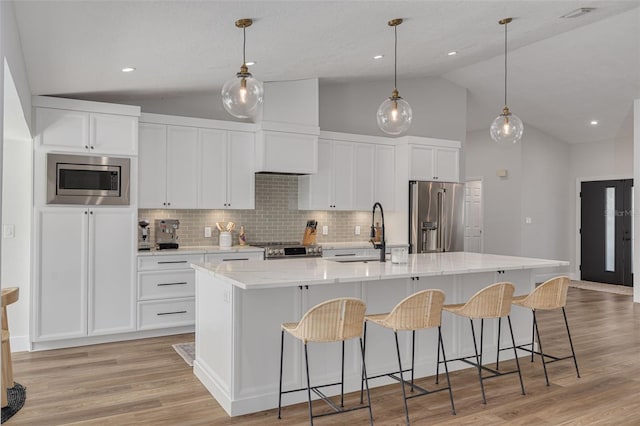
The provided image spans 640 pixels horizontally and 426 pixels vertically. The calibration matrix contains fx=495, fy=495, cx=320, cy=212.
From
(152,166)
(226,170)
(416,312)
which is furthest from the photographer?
(226,170)

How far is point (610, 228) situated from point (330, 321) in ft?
27.1

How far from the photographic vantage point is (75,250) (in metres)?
4.76

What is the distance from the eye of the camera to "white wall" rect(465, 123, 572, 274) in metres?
9.23

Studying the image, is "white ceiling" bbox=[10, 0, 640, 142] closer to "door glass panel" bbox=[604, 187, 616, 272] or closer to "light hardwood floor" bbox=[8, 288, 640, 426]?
"door glass panel" bbox=[604, 187, 616, 272]

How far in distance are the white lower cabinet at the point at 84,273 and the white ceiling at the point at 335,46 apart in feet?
4.14

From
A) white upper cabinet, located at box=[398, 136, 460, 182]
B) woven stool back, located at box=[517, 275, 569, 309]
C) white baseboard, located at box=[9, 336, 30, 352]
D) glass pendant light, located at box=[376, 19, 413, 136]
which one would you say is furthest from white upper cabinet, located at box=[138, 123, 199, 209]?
woven stool back, located at box=[517, 275, 569, 309]

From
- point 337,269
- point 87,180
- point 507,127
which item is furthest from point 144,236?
point 507,127

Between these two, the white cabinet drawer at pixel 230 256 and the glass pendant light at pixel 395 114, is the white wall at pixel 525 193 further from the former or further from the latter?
the glass pendant light at pixel 395 114

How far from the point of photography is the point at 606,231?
30.4 feet

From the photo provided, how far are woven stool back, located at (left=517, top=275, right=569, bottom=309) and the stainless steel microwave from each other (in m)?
3.88

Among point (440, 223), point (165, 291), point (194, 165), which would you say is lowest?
point (165, 291)

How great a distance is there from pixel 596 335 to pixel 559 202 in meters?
4.90

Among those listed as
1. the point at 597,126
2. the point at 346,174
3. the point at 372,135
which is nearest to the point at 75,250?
the point at 346,174

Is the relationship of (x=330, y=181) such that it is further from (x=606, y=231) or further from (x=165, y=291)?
(x=606, y=231)
